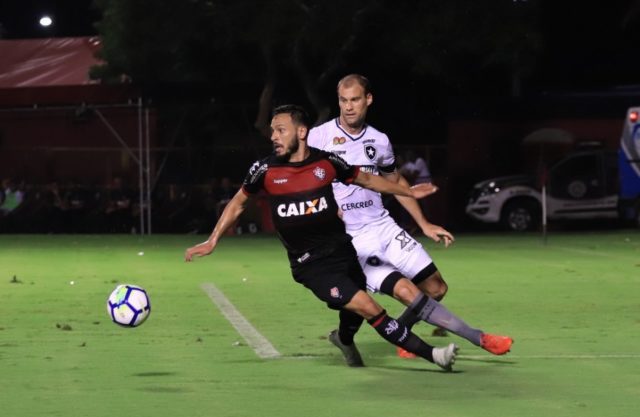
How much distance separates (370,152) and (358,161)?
12cm

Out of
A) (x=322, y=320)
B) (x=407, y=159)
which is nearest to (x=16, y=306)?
(x=322, y=320)

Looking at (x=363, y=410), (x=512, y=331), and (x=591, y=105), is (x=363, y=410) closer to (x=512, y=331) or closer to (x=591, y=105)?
(x=512, y=331)

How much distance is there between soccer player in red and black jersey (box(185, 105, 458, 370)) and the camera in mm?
10438

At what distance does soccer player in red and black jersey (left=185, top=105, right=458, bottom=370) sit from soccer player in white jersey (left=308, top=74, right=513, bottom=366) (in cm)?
40

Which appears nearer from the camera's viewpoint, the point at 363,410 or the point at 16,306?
the point at 363,410

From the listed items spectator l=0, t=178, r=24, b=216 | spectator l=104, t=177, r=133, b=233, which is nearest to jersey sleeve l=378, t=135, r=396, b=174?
spectator l=104, t=177, r=133, b=233

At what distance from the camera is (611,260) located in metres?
24.5

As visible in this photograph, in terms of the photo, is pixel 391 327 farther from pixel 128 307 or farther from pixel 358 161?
pixel 128 307

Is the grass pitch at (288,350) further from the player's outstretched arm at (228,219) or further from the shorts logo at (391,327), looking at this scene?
the player's outstretched arm at (228,219)

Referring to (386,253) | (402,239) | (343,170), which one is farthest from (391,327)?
(343,170)

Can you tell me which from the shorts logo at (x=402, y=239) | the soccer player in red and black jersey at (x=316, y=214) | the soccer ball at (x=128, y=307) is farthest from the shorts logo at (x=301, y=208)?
the soccer ball at (x=128, y=307)

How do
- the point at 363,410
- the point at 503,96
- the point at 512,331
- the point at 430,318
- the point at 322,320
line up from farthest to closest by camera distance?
the point at 503,96
the point at 322,320
the point at 512,331
the point at 430,318
the point at 363,410

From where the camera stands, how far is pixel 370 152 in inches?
449

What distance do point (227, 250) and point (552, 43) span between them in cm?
2526
